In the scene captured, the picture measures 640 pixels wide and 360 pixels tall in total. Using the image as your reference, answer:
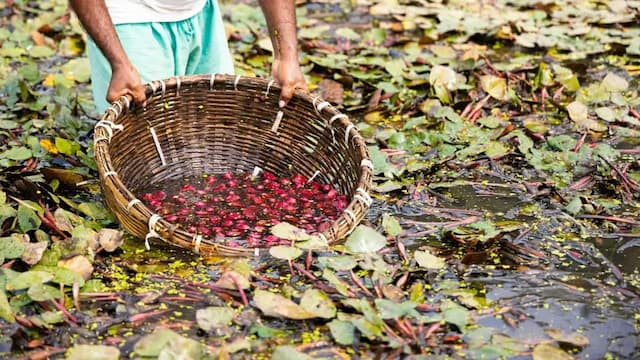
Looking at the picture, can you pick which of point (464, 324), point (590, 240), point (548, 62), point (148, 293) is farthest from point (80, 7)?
point (548, 62)

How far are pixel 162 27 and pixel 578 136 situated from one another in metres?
1.50

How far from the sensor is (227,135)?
2.81 meters

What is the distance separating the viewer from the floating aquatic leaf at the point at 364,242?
82.9 inches

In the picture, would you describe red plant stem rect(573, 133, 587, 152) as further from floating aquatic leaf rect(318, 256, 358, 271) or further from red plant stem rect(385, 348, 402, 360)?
red plant stem rect(385, 348, 402, 360)

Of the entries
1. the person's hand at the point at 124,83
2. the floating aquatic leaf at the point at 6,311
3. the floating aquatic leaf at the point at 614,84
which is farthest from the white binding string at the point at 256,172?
the floating aquatic leaf at the point at 614,84

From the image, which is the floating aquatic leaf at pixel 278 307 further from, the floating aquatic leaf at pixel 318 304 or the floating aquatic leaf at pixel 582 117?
the floating aquatic leaf at pixel 582 117

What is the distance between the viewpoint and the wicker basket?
8.28ft

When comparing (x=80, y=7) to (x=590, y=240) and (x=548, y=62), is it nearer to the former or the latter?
(x=590, y=240)

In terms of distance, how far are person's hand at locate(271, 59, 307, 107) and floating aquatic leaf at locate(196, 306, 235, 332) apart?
2.95ft

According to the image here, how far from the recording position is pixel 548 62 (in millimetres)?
3748

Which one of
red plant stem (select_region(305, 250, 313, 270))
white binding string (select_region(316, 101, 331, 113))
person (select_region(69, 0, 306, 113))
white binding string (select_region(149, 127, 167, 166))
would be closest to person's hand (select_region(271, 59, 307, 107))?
person (select_region(69, 0, 306, 113))

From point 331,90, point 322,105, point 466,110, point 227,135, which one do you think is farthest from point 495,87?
point 227,135

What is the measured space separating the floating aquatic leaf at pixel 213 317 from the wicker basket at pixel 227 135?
1.91 ft

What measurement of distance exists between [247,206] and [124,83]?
0.50 metres
